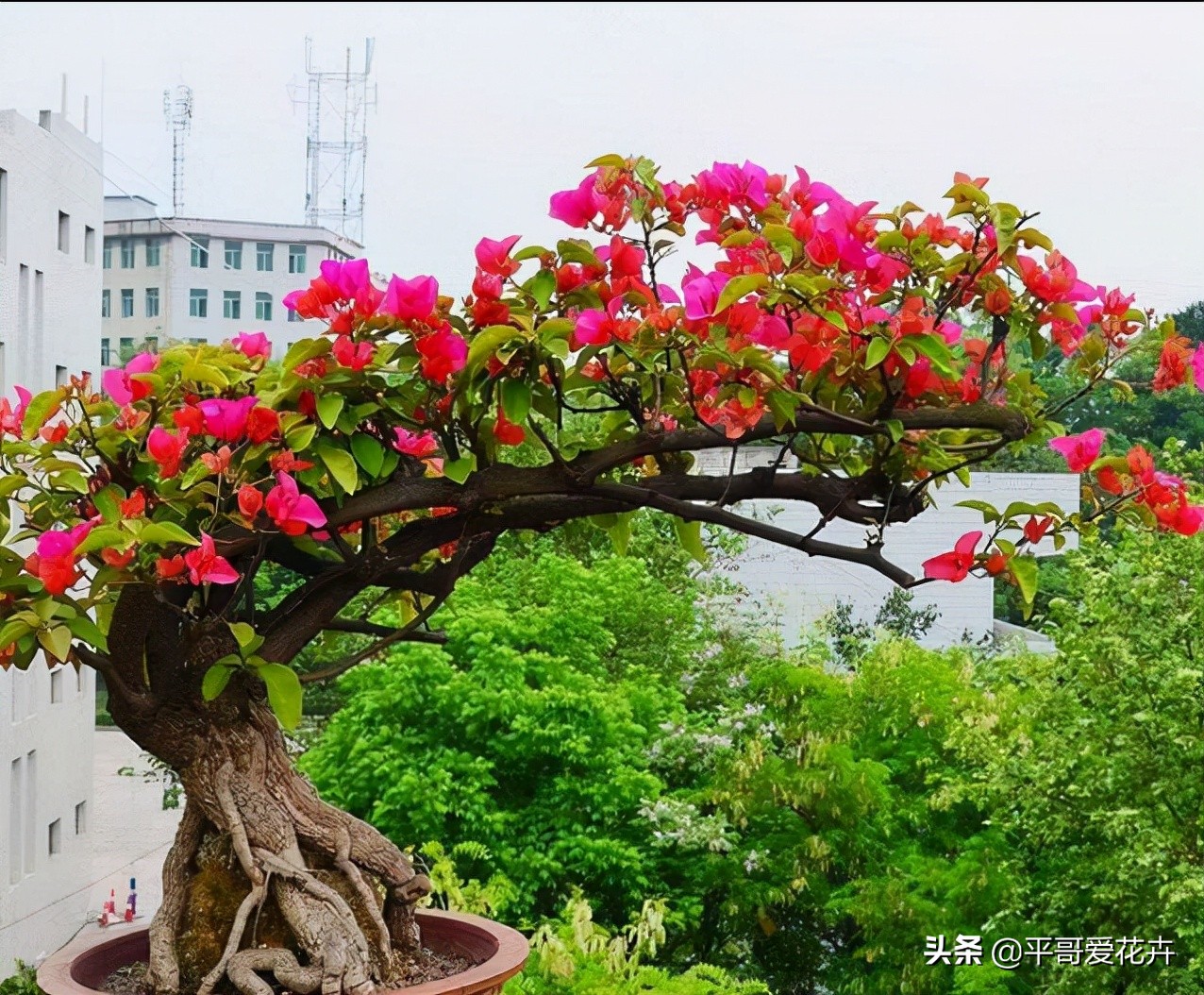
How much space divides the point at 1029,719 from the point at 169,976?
4349mm

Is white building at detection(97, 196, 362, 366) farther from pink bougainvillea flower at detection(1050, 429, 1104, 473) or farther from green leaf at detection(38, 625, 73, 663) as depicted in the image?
pink bougainvillea flower at detection(1050, 429, 1104, 473)

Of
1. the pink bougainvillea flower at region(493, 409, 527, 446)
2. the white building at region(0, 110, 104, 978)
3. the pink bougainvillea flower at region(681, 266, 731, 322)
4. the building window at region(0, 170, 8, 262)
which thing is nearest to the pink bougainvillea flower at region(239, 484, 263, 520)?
the pink bougainvillea flower at region(493, 409, 527, 446)

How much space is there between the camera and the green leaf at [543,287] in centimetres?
112

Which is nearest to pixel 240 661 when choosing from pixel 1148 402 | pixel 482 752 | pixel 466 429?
pixel 466 429

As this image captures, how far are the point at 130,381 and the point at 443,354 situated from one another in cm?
29

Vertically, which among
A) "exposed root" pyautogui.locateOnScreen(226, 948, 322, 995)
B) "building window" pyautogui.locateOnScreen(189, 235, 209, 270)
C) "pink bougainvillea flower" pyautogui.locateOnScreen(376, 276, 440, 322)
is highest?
"building window" pyautogui.locateOnScreen(189, 235, 209, 270)

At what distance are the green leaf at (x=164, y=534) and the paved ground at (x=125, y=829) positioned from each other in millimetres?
9632

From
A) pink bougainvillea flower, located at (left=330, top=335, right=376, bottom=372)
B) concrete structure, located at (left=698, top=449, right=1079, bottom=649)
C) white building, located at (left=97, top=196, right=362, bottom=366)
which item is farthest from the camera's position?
white building, located at (left=97, top=196, right=362, bottom=366)

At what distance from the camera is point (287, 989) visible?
1.36 meters

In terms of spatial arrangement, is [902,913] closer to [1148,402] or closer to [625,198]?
[1148,402]

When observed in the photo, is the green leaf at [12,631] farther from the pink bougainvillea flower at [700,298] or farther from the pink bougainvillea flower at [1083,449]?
the pink bougainvillea flower at [1083,449]

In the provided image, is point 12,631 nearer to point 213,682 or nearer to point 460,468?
point 213,682

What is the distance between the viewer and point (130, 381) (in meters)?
1.24

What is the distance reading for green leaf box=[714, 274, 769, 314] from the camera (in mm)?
1058
